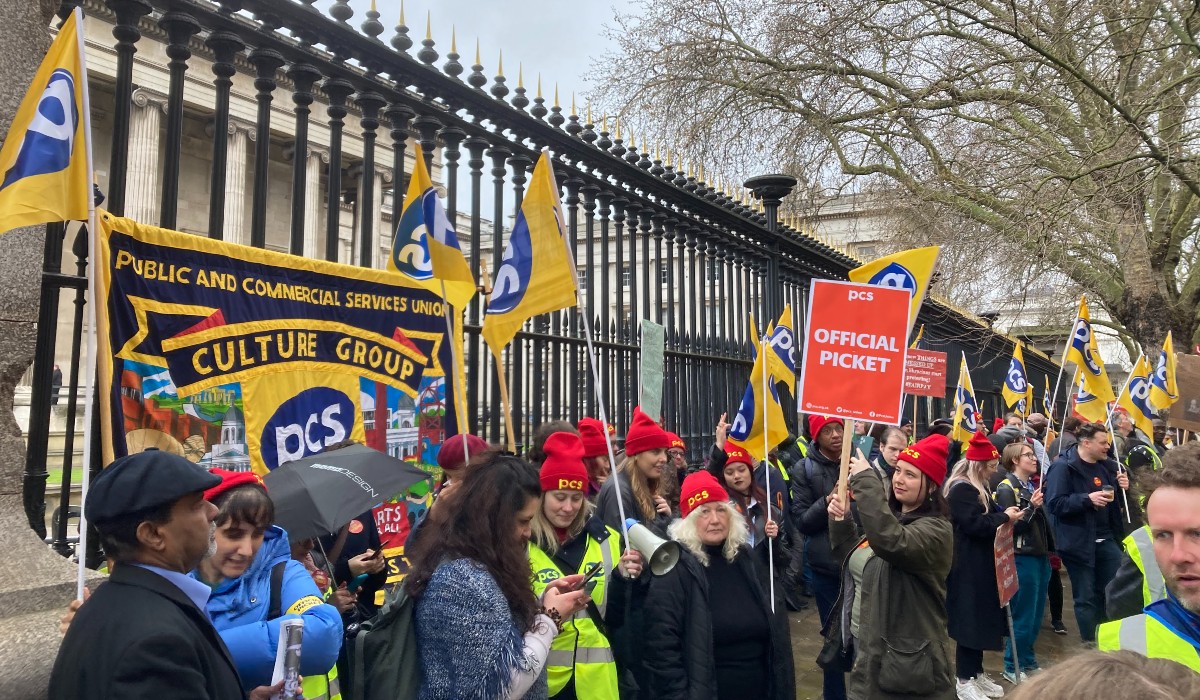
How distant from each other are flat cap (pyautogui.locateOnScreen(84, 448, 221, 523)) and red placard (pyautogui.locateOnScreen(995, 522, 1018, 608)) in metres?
5.39

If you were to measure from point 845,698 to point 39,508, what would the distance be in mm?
4669

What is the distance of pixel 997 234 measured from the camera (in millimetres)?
10406

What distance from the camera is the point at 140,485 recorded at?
6.79 feet

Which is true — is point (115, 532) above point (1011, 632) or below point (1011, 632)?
above

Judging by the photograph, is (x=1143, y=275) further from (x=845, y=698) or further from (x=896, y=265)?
(x=845, y=698)

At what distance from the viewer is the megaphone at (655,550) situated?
3.70m

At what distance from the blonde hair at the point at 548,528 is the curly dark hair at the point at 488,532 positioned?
66 centimetres

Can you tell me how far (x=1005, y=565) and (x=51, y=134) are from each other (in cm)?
613

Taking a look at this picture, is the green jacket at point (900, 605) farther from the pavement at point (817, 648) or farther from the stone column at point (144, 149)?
the stone column at point (144, 149)

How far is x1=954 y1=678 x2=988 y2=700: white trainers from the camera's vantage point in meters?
5.73

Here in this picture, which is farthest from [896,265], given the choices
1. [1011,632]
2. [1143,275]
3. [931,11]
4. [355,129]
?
[1143,275]

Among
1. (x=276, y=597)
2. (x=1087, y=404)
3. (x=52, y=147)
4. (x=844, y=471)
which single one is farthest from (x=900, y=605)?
(x=1087, y=404)

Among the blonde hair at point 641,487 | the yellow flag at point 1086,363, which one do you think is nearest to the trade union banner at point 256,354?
the blonde hair at point 641,487

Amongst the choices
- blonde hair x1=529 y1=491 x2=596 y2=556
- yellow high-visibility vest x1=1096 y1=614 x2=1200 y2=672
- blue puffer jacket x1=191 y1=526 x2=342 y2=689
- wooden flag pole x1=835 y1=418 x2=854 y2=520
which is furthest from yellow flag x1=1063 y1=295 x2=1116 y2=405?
blue puffer jacket x1=191 y1=526 x2=342 y2=689
